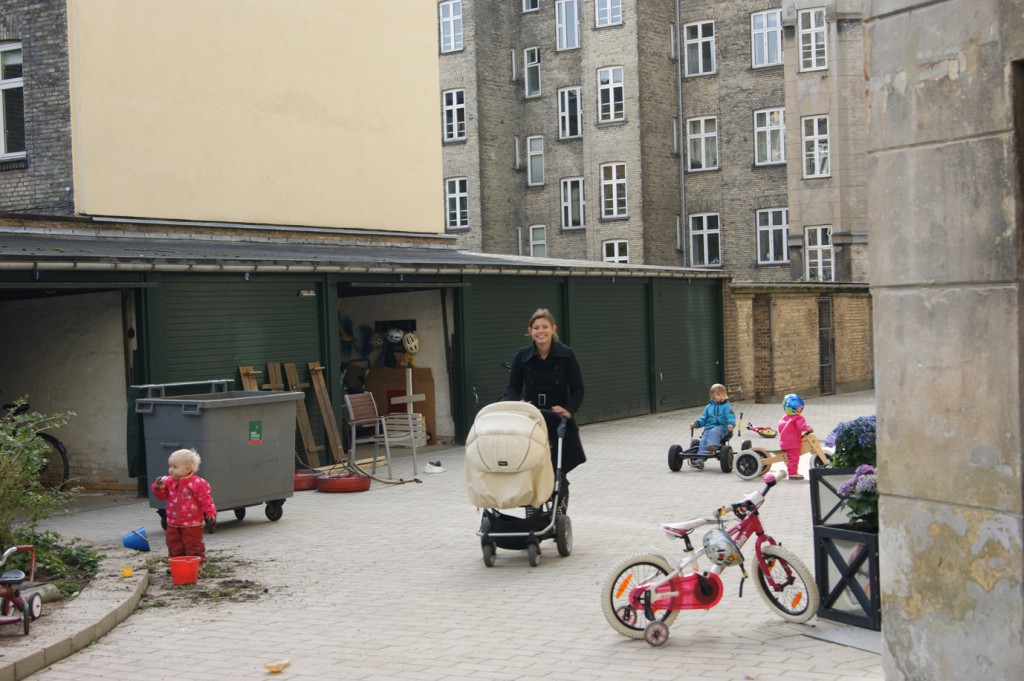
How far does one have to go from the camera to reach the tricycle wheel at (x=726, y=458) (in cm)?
1633

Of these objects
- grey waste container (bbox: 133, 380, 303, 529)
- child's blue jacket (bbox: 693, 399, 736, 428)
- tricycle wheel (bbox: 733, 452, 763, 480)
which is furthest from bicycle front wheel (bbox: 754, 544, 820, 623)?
child's blue jacket (bbox: 693, 399, 736, 428)

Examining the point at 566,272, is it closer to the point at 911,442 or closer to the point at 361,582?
the point at 361,582

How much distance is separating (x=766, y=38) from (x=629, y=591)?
43.8 metres

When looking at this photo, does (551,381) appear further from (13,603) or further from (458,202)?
(458,202)

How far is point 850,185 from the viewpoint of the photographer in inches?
1702

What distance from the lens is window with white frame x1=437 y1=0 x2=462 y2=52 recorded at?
5100 centimetres

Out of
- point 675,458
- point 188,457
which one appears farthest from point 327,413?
point 188,457

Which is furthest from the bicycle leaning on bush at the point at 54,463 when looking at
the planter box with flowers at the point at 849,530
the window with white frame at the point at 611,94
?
the window with white frame at the point at 611,94

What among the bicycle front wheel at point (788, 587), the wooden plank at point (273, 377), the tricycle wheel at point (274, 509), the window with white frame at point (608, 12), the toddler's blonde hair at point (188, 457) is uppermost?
the window with white frame at point (608, 12)

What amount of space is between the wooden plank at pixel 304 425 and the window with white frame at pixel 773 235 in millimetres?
32836

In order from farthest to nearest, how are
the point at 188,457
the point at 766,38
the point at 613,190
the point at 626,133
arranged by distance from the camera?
the point at 613,190 < the point at 626,133 < the point at 766,38 < the point at 188,457

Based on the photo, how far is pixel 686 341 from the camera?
27.3 metres

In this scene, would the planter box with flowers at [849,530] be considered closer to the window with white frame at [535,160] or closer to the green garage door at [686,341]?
the green garage door at [686,341]

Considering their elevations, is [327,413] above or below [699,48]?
below
